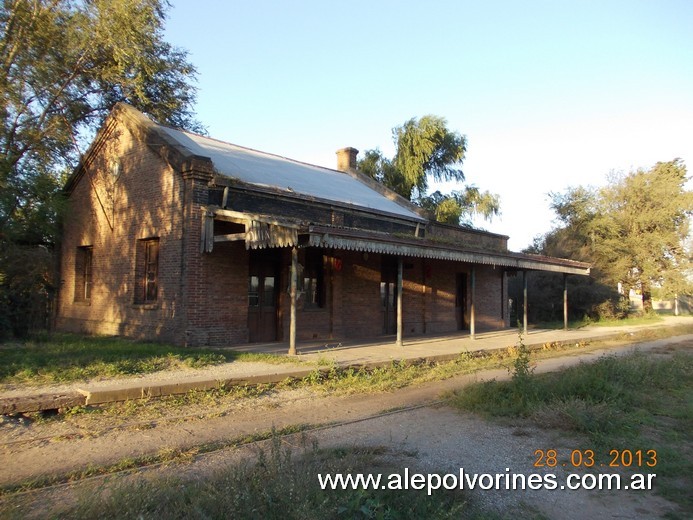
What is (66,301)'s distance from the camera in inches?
677

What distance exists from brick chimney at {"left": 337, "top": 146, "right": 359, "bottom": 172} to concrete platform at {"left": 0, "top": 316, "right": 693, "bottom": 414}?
409 inches

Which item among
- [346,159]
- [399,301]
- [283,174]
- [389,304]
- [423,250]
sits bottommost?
[389,304]

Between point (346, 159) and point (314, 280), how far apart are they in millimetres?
10525

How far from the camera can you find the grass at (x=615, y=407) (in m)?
5.26

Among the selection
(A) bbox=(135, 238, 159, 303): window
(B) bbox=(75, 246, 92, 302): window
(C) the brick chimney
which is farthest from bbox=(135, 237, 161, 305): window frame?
(C) the brick chimney

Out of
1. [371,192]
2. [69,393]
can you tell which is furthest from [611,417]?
[371,192]

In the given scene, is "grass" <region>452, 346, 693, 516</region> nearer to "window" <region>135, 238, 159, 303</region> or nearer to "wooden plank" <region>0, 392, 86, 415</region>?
"wooden plank" <region>0, 392, 86, 415</region>

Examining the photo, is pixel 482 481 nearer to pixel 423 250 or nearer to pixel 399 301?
pixel 399 301

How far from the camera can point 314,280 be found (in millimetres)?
15484

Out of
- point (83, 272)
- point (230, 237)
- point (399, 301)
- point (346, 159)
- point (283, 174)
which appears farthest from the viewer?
point (346, 159)

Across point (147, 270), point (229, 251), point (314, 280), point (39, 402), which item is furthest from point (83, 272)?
point (39, 402)

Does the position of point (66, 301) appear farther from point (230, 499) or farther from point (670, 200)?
point (670, 200)

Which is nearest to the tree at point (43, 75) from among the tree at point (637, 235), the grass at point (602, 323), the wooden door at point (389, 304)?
the wooden door at point (389, 304)

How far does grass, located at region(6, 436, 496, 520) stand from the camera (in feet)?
11.0
